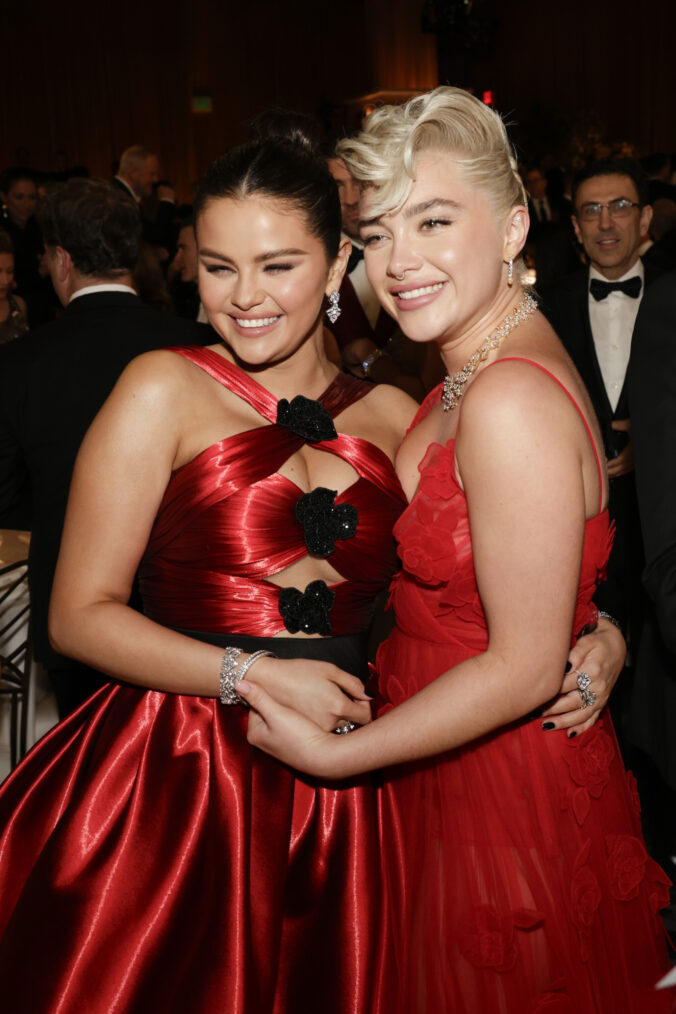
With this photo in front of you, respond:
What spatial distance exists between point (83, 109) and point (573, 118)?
674 centimetres

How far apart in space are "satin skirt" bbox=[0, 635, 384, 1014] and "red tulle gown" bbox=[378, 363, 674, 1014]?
10 centimetres

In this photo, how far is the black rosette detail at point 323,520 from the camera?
1547 mm

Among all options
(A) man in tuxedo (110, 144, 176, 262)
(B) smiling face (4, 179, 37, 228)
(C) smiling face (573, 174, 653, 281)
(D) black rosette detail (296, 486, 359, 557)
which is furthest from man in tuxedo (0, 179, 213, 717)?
(B) smiling face (4, 179, 37, 228)

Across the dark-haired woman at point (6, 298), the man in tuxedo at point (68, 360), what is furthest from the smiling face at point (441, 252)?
the dark-haired woman at point (6, 298)

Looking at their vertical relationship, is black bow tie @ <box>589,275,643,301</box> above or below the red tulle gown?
above

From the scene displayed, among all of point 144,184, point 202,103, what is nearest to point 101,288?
point 144,184

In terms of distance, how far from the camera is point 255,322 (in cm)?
155

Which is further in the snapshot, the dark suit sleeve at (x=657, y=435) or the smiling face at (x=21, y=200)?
the smiling face at (x=21, y=200)

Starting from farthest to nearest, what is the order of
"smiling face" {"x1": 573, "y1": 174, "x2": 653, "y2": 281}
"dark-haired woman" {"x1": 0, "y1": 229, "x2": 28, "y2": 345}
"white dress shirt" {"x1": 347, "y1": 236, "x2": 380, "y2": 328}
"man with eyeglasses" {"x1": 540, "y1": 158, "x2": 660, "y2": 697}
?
"smiling face" {"x1": 573, "y1": 174, "x2": 653, "y2": 281} → "man with eyeglasses" {"x1": 540, "y1": 158, "x2": 660, "y2": 697} → "white dress shirt" {"x1": 347, "y1": 236, "x2": 380, "y2": 328} → "dark-haired woman" {"x1": 0, "y1": 229, "x2": 28, "y2": 345}

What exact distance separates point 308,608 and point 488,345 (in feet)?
1.60

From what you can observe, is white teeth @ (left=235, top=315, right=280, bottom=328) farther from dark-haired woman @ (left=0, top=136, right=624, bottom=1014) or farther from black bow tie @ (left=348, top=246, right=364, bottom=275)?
black bow tie @ (left=348, top=246, right=364, bottom=275)

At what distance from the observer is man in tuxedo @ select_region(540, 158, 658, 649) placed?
387 centimetres

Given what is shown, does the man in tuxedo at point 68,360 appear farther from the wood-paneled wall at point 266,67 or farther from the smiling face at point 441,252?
the wood-paneled wall at point 266,67

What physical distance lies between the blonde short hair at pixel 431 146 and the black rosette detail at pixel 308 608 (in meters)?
0.58
